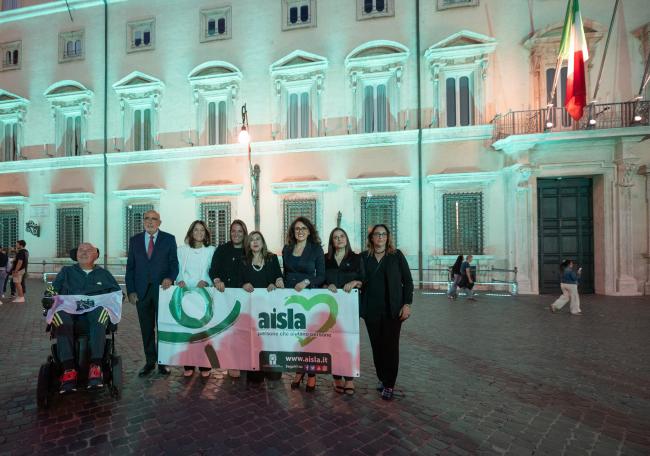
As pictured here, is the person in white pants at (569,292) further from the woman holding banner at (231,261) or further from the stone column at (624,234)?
the woman holding banner at (231,261)

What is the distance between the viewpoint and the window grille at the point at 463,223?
582 inches

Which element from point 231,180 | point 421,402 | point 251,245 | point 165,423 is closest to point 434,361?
point 421,402

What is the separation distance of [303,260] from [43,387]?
10.4 feet

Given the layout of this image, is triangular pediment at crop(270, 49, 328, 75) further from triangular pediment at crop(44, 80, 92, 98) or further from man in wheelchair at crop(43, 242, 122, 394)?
man in wheelchair at crop(43, 242, 122, 394)

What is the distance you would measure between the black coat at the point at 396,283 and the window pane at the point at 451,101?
11.9 meters

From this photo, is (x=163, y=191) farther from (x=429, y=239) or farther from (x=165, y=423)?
(x=165, y=423)

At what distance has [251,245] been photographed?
17.0 ft

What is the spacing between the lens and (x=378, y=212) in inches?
614

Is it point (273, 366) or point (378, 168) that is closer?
point (273, 366)

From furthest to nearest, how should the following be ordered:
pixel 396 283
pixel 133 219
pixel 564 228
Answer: pixel 133 219, pixel 564 228, pixel 396 283

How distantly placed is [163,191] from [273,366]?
47.5ft

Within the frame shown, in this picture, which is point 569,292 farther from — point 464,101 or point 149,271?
point 149,271

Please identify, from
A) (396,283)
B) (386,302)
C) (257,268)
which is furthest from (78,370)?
(396,283)

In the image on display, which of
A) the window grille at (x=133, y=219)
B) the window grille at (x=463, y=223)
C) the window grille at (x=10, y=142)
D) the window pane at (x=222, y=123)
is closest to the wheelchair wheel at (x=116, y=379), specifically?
the window grille at (x=463, y=223)
